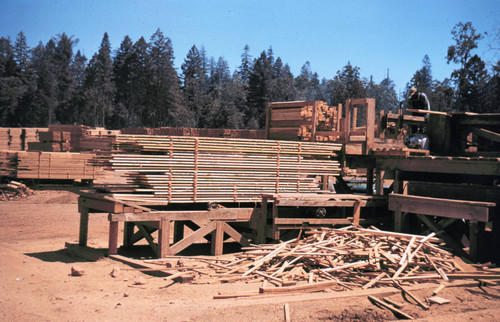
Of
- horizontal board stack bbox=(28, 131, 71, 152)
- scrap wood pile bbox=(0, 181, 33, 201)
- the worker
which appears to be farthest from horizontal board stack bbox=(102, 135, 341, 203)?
horizontal board stack bbox=(28, 131, 71, 152)

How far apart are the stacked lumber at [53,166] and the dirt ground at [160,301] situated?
48.8 feet

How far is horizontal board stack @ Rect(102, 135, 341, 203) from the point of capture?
34.0ft

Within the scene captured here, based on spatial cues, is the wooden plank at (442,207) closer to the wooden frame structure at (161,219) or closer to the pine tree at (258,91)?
the wooden frame structure at (161,219)

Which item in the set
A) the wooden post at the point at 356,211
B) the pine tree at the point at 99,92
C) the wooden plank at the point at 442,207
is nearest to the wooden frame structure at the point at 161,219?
the wooden post at the point at 356,211

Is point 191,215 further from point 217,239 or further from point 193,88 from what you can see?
point 193,88

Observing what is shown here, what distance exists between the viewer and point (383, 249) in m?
9.53

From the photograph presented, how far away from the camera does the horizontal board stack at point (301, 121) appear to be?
43.8 ft

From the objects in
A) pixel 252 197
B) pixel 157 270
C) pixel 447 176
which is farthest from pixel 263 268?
pixel 447 176

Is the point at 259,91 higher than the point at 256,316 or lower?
higher

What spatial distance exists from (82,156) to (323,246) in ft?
60.5

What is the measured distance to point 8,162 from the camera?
2464 cm

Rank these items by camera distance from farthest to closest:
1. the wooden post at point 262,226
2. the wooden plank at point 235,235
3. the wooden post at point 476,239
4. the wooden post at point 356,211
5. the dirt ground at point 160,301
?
1. the wooden post at point 356,211
2. the wooden post at point 262,226
3. the wooden plank at point 235,235
4. the wooden post at point 476,239
5. the dirt ground at point 160,301

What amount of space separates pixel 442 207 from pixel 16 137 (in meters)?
29.5

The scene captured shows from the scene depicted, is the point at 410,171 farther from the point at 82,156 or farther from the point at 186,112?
the point at 186,112
